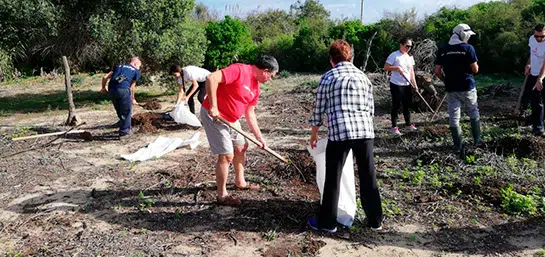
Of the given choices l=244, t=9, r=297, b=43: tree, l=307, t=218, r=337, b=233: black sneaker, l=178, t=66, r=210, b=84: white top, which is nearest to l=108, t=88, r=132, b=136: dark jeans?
l=178, t=66, r=210, b=84: white top

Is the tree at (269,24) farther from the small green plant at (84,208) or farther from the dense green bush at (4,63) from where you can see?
the small green plant at (84,208)

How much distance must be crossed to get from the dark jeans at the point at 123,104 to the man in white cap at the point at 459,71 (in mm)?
4631

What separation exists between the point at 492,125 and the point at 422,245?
13.9ft

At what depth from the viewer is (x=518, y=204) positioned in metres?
3.88

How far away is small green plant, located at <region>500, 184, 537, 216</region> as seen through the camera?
384cm

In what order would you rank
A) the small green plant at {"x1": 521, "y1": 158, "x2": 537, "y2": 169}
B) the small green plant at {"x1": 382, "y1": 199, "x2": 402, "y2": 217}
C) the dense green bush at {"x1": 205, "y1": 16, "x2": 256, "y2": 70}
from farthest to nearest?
the dense green bush at {"x1": 205, "y1": 16, "x2": 256, "y2": 70}
the small green plant at {"x1": 521, "y1": 158, "x2": 537, "y2": 169}
the small green plant at {"x1": 382, "y1": 199, "x2": 402, "y2": 217}

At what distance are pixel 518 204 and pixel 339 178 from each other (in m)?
1.81

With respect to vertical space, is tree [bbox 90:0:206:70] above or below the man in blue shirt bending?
above

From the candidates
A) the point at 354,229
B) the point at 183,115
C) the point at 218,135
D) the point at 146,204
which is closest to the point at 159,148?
the point at 183,115

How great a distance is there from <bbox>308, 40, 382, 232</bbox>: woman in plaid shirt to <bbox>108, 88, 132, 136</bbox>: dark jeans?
431 cm

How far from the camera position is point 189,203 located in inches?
167

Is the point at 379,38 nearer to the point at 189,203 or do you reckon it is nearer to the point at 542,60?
the point at 542,60

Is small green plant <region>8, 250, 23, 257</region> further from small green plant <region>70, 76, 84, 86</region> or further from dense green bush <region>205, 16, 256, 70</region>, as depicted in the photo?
dense green bush <region>205, 16, 256, 70</region>

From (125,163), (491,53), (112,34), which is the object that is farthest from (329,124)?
(491,53)
